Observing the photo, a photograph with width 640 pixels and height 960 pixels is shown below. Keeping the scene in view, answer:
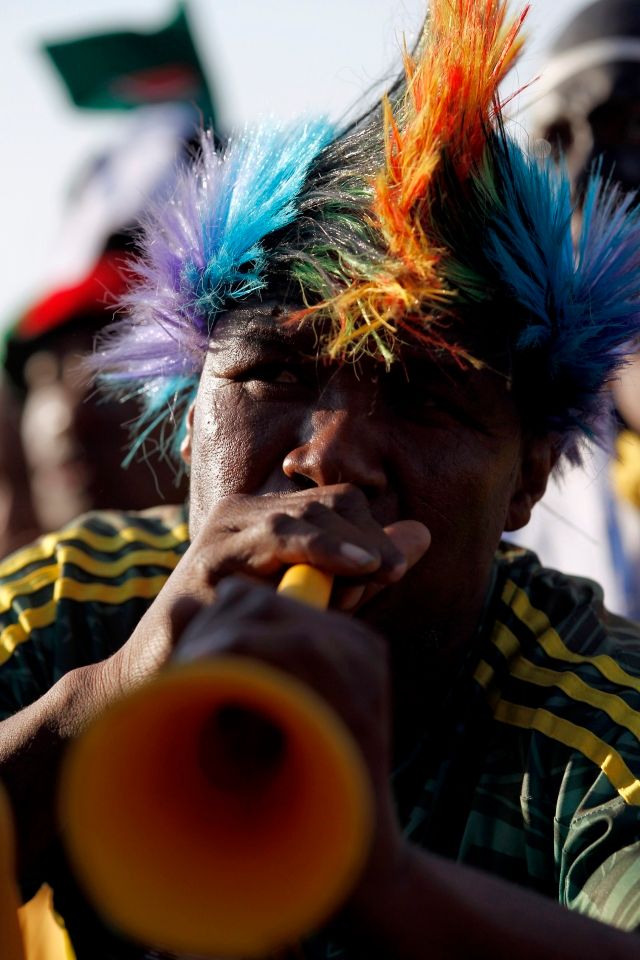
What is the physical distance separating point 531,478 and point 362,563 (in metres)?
1.06

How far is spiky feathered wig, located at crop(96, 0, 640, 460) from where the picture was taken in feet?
7.18

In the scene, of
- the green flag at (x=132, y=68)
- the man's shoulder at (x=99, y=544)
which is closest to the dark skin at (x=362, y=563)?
the man's shoulder at (x=99, y=544)

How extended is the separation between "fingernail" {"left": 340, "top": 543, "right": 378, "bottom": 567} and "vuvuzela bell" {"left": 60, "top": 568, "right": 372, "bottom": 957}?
324 millimetres

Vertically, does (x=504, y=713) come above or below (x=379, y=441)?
below

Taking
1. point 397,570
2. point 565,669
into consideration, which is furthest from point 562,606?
point 397,570

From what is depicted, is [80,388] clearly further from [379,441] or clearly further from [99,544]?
[379,441]

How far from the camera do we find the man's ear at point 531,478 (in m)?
2.58

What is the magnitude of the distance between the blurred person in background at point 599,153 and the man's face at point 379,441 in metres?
1.72

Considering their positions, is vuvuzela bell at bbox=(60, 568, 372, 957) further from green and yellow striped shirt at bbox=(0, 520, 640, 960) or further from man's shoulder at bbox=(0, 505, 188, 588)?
man's shoulder at bbox=(0, 505, 188, 588)

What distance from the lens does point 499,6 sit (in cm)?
226

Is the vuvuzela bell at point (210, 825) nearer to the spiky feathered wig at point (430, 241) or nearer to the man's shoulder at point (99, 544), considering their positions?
→ the spiky feathered wig at point (430, 241)

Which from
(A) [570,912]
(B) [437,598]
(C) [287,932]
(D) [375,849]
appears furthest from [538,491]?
(C) [287,932]

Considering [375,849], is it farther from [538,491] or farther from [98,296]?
[98,296]

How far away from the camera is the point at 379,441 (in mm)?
2166
